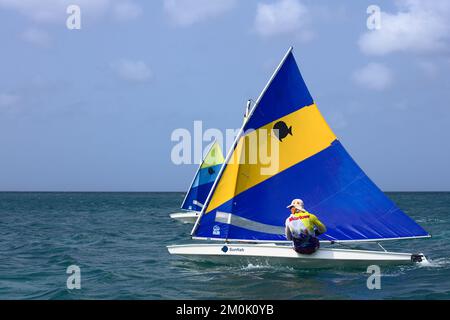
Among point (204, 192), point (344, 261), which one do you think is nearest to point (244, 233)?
point (344, 261)

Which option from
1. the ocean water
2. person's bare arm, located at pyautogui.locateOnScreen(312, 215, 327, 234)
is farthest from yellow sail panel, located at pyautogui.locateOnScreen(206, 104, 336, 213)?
the ocean water

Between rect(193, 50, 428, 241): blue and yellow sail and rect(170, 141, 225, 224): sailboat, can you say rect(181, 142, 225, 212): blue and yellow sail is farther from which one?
rect(193, 50, 428, 241): blue and yellow sail

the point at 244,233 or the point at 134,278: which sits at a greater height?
the point at 244,233

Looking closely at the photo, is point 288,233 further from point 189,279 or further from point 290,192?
point 189,279

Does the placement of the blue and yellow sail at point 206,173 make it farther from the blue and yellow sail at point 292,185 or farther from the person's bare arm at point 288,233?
the person's bare arm at point 288,233

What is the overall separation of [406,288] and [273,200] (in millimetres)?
5369

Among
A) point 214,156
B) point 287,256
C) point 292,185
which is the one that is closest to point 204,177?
point 214,156

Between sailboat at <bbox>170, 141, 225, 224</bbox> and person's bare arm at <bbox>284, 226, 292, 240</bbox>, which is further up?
sailboat at <bbox>170, 141, 225, 224</bbox>

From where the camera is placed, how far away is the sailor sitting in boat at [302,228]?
18266 mm

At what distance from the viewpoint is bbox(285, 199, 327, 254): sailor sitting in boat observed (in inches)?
719

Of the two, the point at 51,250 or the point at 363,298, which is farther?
the point at 51,250

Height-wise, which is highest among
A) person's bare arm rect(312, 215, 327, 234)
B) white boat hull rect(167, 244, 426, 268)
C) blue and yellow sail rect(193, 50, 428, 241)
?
blue and yellow sail rect(193, 50, 428, 241)

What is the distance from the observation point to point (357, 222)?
19.8 metres

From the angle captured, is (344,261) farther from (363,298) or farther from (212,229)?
(212,229)
